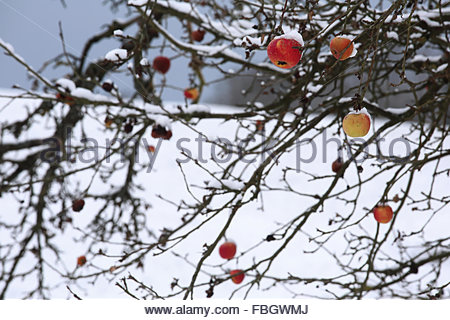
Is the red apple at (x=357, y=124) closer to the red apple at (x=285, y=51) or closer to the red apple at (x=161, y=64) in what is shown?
the red apple at (x=285, y=51)

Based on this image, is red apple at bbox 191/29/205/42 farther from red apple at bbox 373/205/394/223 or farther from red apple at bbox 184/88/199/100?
red apple at bbox 373/205/394/223

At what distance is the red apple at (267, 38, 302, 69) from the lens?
4.33ft

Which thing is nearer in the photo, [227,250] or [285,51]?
[285,51]

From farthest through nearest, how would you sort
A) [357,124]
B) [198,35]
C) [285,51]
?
1. [198,35]
2. [357,124]
3. [285,51]

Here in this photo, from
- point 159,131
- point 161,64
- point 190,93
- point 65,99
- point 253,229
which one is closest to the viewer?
point 159,131

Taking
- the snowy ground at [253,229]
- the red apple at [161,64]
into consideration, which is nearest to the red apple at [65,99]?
the red apple at [161,64]

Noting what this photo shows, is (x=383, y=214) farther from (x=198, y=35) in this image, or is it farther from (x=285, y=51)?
(x=198, y=35)

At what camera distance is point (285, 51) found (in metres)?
1.32

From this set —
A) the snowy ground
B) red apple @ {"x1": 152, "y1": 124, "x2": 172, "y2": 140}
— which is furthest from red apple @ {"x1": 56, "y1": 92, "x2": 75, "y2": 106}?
the snowy ground

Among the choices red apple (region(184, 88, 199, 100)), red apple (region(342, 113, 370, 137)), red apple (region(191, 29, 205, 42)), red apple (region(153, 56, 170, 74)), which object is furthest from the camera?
red apple (region(184, 88, 199, 100))

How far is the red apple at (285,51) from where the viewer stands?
132cm
